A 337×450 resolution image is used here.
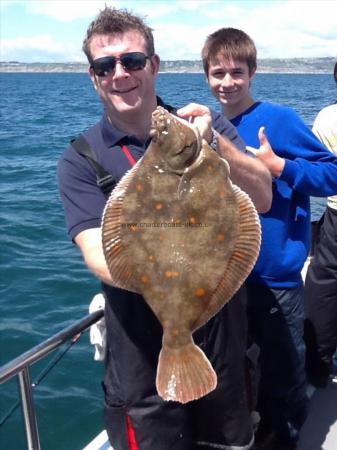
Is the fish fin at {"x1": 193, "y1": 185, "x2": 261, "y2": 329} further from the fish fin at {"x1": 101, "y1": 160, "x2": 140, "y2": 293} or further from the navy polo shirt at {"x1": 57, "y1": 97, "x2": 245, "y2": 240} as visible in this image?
the navy polo shirt at {"x1": 57, "y1": 97, "x2": 245, "y2": 240}

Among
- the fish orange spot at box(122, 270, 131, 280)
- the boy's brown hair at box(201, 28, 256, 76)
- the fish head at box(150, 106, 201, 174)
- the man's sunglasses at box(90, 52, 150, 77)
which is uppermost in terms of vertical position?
the boy's brown hair at box(201, 28, 256, 76)

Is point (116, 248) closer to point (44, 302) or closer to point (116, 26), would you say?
point (116, 26)

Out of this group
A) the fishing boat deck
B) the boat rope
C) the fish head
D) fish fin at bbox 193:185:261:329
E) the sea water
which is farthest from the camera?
the sea water

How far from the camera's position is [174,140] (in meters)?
2.19

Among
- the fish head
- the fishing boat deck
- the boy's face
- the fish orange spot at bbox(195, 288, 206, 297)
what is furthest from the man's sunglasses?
the fishing boat deck

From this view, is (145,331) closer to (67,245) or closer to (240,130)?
(240,130)

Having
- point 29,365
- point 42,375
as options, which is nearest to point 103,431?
point 42,375

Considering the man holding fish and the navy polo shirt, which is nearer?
the man holding fish

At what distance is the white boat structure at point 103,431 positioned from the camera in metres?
2.94

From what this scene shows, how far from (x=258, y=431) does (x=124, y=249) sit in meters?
2.14

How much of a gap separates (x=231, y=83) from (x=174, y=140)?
1502 millimetres

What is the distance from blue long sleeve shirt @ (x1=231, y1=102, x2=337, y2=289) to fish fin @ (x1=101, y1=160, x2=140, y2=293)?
129 centimetres

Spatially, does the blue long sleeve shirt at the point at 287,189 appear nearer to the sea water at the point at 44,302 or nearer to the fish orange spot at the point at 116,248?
the fish orange spot at the point at 116,248

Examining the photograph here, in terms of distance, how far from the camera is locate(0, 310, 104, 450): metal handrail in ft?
9.44
